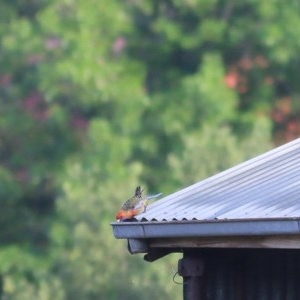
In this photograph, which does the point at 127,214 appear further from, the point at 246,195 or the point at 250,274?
the point at 250,274

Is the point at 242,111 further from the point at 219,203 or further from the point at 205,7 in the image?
the point at 219,203

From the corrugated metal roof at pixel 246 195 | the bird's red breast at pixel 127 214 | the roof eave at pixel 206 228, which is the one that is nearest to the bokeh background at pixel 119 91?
the corrugated metal roof at pixel 246 195

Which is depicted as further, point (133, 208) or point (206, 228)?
point (133, 208)

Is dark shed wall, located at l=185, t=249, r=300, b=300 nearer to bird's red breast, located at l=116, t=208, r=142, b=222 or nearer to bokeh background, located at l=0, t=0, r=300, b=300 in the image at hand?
bird's red breast, located at l=116, t=208, r=142, b=222

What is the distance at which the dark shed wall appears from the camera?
6762 mm

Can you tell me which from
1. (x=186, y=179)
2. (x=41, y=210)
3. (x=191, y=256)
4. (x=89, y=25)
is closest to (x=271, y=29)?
(x=89, y=25)

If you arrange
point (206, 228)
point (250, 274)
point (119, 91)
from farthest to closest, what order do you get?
point (119, 91)
point (250, 274)
point (206, 228)

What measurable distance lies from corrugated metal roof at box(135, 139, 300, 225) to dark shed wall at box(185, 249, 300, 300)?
0.30m

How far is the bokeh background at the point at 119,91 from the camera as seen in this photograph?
67.3 feet

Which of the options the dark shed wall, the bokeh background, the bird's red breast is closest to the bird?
the bird's red breast

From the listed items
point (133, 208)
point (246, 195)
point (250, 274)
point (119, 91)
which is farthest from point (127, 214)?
point (119, 91)

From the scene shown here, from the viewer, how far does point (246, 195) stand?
6742 millimetres

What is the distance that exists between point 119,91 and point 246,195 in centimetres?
1468

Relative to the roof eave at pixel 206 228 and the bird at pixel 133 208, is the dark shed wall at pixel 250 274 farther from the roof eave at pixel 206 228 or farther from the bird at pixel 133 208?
the roof eave at pixel 206 228
